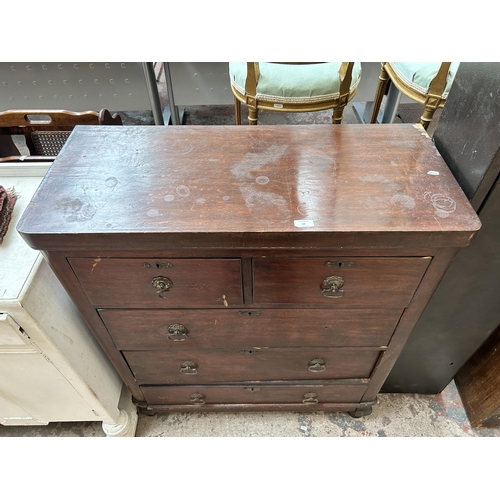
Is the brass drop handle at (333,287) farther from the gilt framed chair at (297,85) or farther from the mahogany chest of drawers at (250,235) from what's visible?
the gilt framed chair at (297,85)

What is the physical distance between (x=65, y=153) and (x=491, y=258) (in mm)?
1121

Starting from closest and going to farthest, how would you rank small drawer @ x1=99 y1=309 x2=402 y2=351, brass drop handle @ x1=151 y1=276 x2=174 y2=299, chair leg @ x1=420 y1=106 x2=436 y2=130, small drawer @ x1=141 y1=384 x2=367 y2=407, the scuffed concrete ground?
Answer: brass drop handle @ x1=151 y1=276 x2=174 y2=299 < small drawer @ x1=99 y1=309 x2=402 y2=351 < small drawer @ x1=141 y1=384 x2=367 y2=407 < the scuffed concrete ground < chair leg @ x1=420 y1=106 x2=436 y2=130

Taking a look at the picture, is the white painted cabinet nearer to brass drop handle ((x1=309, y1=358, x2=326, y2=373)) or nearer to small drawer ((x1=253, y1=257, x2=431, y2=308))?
small drawer ((x1=253, y1=257, x2=431, y2=308))

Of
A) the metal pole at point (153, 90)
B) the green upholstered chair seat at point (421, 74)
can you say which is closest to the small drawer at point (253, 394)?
the green upholstered chair seat at point (421, 74)

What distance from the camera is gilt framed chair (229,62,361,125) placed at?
5.84 ft

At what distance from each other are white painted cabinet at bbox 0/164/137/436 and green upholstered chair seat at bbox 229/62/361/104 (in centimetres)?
109

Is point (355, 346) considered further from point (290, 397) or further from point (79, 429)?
point (79, 429)

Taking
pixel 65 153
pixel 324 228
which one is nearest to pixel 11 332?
pixel 65 153

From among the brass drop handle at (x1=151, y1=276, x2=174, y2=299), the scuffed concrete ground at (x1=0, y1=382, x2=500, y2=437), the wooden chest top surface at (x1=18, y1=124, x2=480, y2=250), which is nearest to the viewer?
the wooden chest top surface at (x1=18, y1=124, x2=480, y2=250)

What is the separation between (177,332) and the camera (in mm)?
1058

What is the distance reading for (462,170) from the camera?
2.96ft

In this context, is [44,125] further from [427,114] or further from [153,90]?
[427,114]

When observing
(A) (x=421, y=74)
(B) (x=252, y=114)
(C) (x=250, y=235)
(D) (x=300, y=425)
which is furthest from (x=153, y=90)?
(D) (x=300, y=425)

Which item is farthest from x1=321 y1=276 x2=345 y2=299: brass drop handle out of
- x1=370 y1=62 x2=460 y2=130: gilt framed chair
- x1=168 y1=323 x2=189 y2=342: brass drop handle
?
x1=370 y1=62 x2=460 y2=130: gilt framed chair
